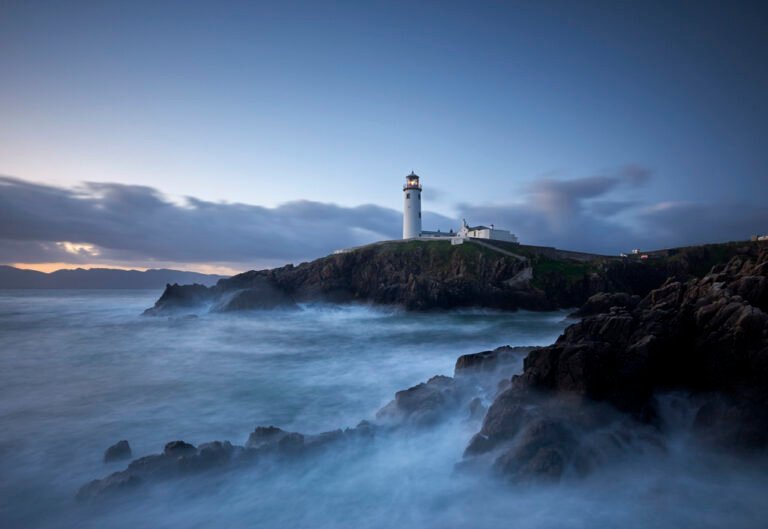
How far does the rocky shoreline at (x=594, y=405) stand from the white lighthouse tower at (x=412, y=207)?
55896 mm

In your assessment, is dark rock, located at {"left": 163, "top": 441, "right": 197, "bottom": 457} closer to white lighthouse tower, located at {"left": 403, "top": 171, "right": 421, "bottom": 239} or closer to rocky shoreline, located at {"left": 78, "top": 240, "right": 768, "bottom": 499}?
rocky shoreline, located at {"left": 78, "top": 240, "right": 768, "bottom": 499}

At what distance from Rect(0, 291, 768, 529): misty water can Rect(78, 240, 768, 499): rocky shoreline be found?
374 mm

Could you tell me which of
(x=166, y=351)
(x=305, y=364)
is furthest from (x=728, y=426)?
(x=166, y=351)

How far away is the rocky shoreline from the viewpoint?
28.2 feet

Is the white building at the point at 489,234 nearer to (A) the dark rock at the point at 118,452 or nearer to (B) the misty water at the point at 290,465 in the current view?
(B) the misty water at the point at 290,465

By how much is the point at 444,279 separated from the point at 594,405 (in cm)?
3936

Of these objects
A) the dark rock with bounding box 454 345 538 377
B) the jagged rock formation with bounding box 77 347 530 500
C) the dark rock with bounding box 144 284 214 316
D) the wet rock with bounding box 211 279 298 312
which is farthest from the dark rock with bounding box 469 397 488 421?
the dark rock with bounding box 144 284 214 316

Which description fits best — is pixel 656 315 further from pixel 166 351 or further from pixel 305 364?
pixel 166 351

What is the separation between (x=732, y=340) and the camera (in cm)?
1026

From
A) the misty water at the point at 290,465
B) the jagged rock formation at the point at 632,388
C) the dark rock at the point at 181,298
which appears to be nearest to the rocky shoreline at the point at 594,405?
the jagged rock formation at the point at 632,388

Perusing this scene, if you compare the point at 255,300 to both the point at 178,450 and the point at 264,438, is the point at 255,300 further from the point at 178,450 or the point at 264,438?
the point at 178,450

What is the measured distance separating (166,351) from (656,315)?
25.8 metres

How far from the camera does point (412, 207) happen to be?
68562mm

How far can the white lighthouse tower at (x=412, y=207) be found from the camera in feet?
224
